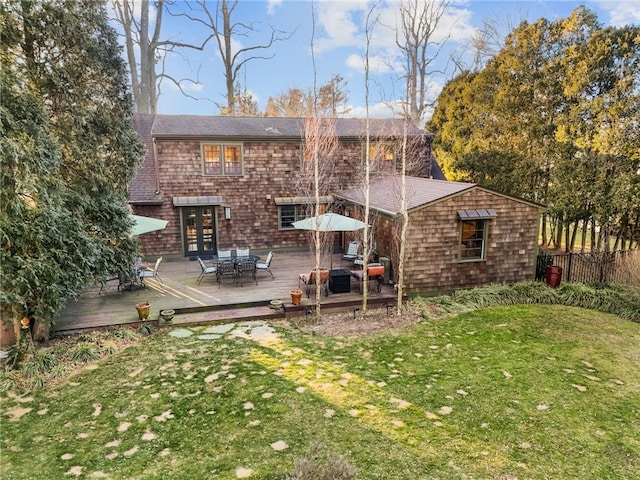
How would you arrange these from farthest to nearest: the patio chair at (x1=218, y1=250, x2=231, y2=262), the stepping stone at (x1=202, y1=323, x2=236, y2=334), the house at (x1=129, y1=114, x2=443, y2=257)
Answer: the house at (x1=129, y1=114, x2=443, y2=257)
the patio chair at (x1=218, y1=250, x2=231, y2=262)
the stepping stone at (x1=202, y1=323, x2=236, y2=334)

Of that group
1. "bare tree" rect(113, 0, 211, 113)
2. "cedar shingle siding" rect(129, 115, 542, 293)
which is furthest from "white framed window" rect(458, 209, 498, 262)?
"bare tree" rect(113, 0, 211, 113)

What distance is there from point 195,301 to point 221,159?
7.25 meters

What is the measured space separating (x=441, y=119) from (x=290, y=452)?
19969 millimetres

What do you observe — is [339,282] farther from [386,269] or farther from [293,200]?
[293,200]

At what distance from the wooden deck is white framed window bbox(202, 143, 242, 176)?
4.76m

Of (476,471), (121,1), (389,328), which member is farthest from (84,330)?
(121,1)

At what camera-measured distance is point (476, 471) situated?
4035mm

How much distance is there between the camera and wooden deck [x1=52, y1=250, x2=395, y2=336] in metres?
8.41

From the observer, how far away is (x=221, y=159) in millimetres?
14914

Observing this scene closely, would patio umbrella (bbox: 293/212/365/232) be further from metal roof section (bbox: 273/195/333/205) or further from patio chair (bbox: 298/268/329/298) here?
metal roof section (bbox: 273/195/333/205)

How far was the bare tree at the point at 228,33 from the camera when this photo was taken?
2381 cm

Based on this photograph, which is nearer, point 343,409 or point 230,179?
point 343,409

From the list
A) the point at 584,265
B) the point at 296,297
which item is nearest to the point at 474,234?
the point at 584,265

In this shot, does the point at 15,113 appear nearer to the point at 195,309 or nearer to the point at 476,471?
the point at 195,309
